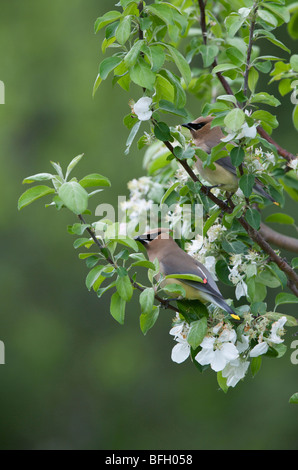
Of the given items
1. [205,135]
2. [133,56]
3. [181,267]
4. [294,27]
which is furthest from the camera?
[294,27]

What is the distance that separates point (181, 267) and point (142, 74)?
2.27 ft

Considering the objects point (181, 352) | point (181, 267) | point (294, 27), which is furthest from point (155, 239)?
point (294, 27)

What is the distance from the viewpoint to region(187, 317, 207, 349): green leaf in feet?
6.46

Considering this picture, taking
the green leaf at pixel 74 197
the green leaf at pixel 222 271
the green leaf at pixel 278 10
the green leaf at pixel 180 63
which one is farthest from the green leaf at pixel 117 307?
the green leaf at pixel 278 10

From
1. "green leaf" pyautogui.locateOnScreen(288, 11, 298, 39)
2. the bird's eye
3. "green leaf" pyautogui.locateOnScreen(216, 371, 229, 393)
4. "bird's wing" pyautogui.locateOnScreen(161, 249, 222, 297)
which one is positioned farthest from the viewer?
"green leaf" pyautogui.locateOnScreen(288, 11, 298, 39)

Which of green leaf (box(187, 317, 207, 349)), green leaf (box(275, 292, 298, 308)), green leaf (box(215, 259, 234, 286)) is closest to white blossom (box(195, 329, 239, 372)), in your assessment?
green leaf (box(187, 317, 207, 349))

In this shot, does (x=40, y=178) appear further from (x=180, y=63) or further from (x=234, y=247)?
(x=234, y=247)

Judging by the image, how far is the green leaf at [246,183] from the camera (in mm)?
2077

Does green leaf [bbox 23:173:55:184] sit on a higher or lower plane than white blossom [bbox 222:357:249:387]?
higher

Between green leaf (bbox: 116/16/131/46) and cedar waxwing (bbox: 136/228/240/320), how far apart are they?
682 millimetres

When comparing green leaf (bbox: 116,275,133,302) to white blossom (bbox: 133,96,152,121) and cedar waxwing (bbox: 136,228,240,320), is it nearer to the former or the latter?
cedar waxwing (bbox: 136,228,240,320)

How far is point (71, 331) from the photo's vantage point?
8.21 m

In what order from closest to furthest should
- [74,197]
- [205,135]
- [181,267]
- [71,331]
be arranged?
[74,197], [181,267], [205,135], [71,331]

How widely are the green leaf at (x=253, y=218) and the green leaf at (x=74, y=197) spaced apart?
59 cm
